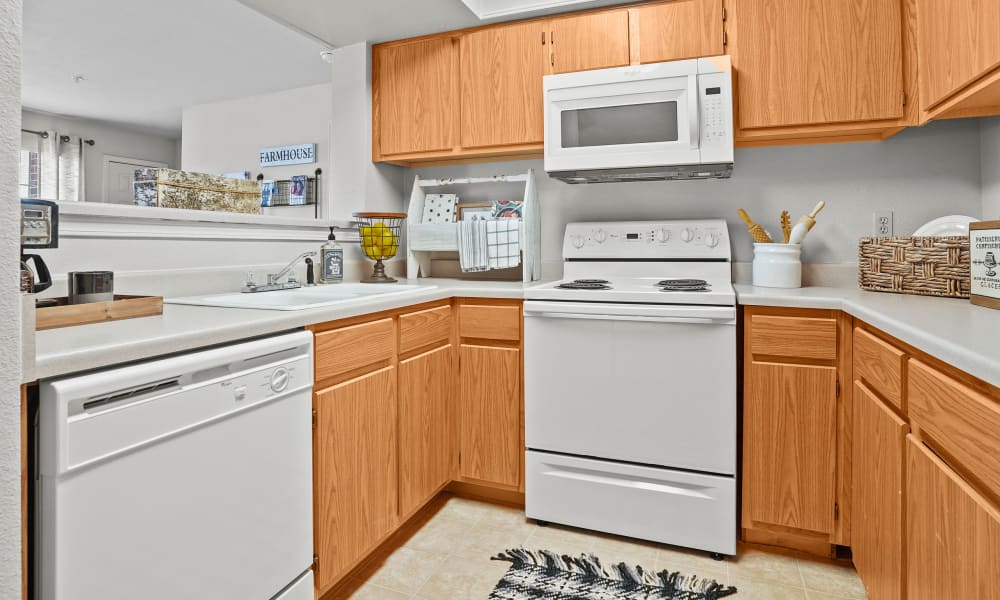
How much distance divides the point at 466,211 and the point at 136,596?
215cm

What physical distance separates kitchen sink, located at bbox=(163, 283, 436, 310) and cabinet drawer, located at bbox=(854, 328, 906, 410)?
1.43 metres

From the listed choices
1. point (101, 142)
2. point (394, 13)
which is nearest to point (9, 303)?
point (394, 13)

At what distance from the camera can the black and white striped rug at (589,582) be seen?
1.70m

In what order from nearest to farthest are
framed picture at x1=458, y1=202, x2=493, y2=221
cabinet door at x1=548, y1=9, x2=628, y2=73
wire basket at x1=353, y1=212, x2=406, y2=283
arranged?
cabinet door at x1=548, y1=9, x2=628, y2=73 < wire basket at x1=353, y1=212, x2=406, y2=283 < framed picture at x1=458, y1=202, x2=493, y2=221

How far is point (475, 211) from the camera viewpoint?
2834 millimetres

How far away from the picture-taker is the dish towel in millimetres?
2529

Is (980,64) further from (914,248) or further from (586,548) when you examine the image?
(586,548)

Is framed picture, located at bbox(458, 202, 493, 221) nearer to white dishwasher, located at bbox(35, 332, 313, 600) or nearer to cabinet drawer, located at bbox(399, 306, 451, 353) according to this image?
cabinet drawer, located at bbox(399, 306, 451, 353)

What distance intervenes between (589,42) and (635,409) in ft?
5.08

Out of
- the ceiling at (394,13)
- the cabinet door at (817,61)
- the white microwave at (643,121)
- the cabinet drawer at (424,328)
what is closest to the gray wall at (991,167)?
the cabinet door at (817,61)

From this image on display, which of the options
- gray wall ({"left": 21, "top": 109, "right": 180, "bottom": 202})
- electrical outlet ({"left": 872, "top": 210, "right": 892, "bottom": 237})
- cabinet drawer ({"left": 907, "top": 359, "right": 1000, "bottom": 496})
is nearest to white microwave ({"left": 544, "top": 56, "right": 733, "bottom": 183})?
electrical outlet ({"left": 872, "top": 210, "right": 892, "bottom": 237})

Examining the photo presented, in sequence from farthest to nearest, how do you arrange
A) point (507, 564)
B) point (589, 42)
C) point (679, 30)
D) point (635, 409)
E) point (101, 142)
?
point (101, 142) < point (589, 42) < point (679, 30) < point (635, 409) < point (507, 564)

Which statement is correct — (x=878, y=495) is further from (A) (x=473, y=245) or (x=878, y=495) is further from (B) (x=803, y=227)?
(A) (x=473, y=245)

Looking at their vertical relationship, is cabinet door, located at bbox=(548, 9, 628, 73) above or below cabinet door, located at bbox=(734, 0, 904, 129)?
above
